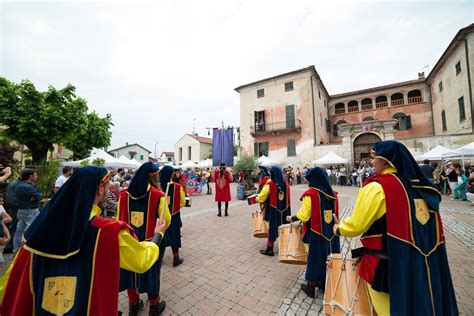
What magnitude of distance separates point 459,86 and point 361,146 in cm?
829

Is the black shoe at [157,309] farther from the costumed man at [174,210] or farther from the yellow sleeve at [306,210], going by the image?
the yellow sleeve at [306,210]

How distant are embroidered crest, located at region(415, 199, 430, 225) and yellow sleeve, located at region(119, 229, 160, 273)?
2257 millimetres

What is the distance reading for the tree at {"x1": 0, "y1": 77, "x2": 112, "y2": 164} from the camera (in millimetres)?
11242

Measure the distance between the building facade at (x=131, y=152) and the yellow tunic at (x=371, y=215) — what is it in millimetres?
47295

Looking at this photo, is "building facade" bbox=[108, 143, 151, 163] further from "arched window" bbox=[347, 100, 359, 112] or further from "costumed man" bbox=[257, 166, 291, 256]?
"costumed man" bbox=[257, 166, 291, 256]

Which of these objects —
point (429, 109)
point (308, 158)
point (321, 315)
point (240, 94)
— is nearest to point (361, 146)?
point (308, 158)

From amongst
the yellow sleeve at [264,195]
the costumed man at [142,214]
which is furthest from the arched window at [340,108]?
the costumed man at [142,214]

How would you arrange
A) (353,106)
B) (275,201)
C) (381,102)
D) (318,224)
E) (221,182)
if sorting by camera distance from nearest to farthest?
(318,224) < (275,201) < (221,182) < (381,102) < (353,106)

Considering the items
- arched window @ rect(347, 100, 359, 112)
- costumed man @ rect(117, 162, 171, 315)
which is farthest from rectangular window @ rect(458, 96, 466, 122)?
costumed man @ rect(117, 162, 171, 315)

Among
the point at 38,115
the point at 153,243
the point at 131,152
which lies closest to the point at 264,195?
the point at 153,243

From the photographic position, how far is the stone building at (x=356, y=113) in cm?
1650

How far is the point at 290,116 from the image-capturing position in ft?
78.6

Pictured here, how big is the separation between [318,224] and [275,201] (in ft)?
5.11

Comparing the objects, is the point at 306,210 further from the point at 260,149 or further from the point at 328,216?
the point at 260,149
